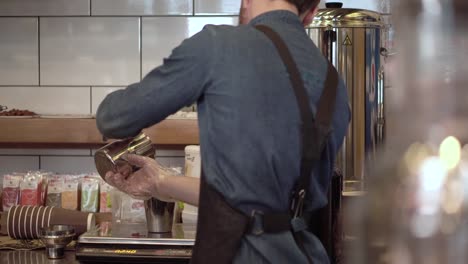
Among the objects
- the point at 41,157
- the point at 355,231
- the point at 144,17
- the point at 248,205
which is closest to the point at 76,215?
the point at 41,157

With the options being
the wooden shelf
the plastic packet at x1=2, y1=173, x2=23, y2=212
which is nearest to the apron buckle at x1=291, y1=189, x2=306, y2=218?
the wooden shelf

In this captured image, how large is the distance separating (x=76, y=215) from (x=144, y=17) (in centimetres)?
72

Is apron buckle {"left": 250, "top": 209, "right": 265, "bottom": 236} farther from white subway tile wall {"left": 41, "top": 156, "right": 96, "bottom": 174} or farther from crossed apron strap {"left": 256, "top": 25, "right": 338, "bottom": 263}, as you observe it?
white subway tile wall {"left": 41, "top": 156, "right": 96, "bottom": 174}

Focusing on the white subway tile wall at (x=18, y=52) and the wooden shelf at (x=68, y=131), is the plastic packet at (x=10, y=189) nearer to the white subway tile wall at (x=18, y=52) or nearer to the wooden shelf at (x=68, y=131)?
the wooden shelf at (x=68, y=131)

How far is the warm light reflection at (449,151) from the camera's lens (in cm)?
17

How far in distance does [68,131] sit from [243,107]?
113 centimetres

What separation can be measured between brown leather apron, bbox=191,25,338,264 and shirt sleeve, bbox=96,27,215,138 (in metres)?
0.11

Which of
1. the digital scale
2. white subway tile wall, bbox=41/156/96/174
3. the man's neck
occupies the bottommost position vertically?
the digital scale

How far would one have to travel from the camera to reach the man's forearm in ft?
4.16

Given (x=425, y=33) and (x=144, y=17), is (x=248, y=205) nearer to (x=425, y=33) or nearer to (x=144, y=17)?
(x=425, y=33)

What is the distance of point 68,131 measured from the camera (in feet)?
6.90

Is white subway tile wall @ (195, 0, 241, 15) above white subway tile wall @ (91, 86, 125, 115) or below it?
above

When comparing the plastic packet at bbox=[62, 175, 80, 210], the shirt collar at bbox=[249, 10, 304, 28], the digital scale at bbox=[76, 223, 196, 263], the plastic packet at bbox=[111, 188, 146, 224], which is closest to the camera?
the shirt collar at bbox=[249, 10, 304, 28]

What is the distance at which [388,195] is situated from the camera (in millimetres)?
181
